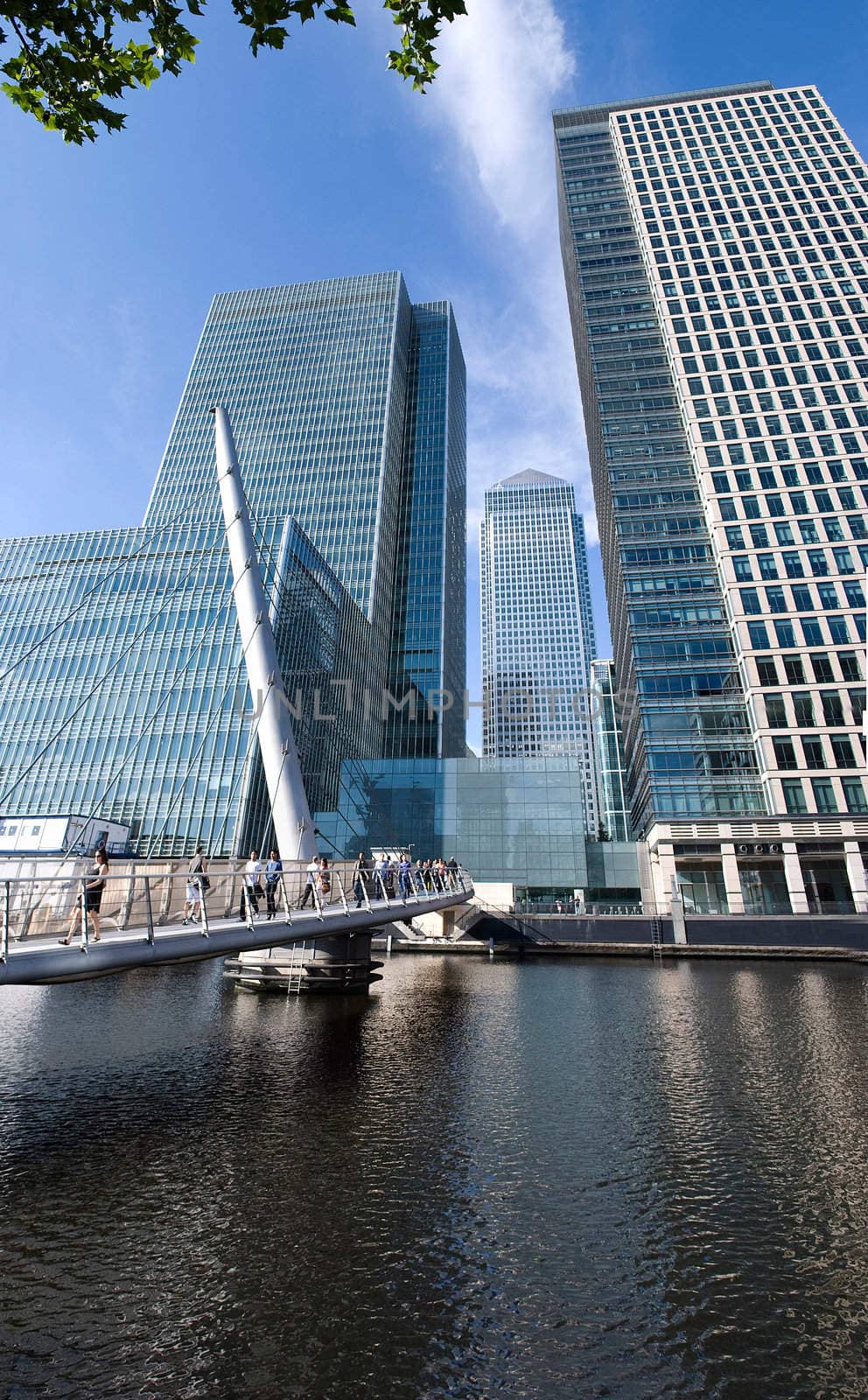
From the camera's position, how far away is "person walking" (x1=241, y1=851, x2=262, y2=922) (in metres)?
13.1

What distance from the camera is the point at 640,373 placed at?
73.7m

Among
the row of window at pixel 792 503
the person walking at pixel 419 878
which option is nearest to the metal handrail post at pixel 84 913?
the person walking at pixel 419 878

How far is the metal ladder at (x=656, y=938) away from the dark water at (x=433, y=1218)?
79.6 ft

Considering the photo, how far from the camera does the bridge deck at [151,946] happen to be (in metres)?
8.85

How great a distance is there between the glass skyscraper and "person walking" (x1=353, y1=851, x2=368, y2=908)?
15.9 m

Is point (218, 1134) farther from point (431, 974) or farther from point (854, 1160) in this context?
point (431, 974)

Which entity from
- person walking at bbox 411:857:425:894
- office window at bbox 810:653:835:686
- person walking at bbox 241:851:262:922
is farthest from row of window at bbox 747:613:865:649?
person walking at bbox 241:851:262:922

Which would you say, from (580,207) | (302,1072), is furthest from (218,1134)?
(580,207)

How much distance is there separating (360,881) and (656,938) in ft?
96.3

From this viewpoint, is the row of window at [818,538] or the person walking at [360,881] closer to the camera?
the person walking at [360,881]

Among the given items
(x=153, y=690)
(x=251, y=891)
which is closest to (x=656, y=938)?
(x=251, y=891)

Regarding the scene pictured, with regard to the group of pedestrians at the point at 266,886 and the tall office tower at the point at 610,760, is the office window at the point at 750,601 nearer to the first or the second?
the group of pedestrians at the point at 266,886

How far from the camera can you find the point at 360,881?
63.2ft

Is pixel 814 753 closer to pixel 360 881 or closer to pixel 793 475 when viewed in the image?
pixel 793 475
